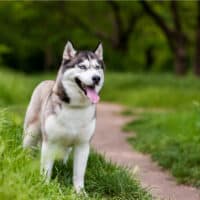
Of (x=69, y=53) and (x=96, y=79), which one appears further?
(x=69, y=53)

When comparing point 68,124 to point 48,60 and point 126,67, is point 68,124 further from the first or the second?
point 48,60

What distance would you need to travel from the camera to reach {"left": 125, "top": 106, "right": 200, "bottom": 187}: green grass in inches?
331

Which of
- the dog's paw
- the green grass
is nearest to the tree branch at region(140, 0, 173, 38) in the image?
the green grass

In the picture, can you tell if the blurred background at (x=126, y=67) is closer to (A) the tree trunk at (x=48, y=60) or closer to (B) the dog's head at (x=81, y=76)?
(A) the tree trunk at (x=48, y=60)

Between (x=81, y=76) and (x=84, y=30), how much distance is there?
83.8ft

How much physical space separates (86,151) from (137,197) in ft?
2.39

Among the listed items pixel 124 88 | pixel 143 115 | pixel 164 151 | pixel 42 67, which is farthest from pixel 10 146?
pixel 42 67

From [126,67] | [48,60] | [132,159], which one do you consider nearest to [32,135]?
[132,159]

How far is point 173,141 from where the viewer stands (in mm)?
10297

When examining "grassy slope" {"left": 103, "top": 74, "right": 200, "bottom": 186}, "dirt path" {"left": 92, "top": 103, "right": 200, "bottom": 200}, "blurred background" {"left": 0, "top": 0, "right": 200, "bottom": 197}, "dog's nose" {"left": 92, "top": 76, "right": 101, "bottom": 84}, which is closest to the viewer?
"dog's nose" {"left": 92, "top": 76, "right": 101, "bottom": 84}

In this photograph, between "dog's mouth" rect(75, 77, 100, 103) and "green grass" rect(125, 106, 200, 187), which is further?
"green grass" rect(125, 106, 200, 187)

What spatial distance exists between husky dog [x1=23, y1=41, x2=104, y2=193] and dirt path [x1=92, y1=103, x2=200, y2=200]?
89 centimetres

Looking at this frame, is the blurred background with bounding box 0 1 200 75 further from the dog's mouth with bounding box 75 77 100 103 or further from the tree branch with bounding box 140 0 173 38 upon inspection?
the dog's mouth with bounding box 75 77 100 103

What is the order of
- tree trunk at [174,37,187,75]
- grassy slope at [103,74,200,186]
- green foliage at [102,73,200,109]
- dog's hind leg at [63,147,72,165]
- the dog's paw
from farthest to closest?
tree trunk at [174,37,187,75], green foliage at [102,73,200,109], grassy slope at [103,74,200,186], dog's hind leg at [63,147,72,165], the dog's paw
